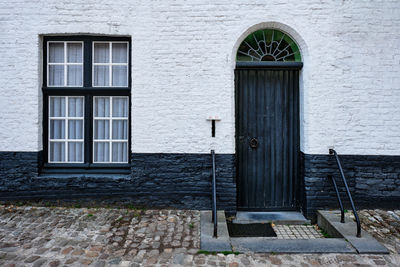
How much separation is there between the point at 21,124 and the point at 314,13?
5132mm

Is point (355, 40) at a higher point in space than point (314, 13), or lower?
lower

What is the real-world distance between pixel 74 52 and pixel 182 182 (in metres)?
2.91

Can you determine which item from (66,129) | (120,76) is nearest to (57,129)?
(66,129)

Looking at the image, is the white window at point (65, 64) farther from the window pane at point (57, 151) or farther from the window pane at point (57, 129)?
the window pane at point (57, 151)

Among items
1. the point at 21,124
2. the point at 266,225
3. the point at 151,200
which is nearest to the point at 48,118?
the point at 21,124

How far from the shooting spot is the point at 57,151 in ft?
15.5

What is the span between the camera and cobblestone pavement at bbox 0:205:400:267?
302cm

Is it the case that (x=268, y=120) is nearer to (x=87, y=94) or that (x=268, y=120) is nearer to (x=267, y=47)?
(x=267, y=47)

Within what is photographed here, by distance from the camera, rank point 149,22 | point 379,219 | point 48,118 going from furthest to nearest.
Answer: point 48,118
point 149,22
point 379,219

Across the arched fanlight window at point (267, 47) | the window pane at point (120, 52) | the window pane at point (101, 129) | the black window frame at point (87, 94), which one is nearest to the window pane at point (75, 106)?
the black window frame at point (87, 94)

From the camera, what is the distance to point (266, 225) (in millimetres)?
4203

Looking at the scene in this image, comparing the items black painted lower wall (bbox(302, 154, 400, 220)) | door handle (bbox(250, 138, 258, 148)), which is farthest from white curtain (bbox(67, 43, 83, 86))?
black painted lower wall (bbox(302, 154, 400, 220))

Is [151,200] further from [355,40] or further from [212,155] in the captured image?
[355,40]

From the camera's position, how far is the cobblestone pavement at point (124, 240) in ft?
9.92
